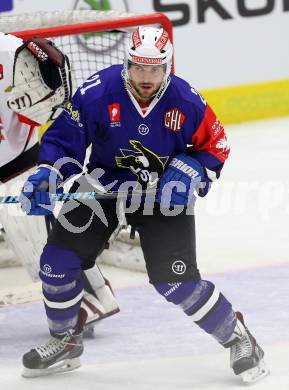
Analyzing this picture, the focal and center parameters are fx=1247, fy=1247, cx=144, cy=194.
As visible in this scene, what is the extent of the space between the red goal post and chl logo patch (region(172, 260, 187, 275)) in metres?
1.78

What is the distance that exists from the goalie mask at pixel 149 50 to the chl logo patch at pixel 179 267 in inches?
20.8

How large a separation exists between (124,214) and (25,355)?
1.82 ft

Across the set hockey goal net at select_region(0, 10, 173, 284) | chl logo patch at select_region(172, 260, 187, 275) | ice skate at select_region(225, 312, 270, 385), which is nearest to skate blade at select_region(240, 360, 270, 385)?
ice skate at select_region(225, 312, 270, 385)

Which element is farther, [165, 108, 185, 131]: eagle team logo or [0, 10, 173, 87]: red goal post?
[0, 10, 173, 87]: red goal post

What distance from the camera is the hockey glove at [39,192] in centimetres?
376

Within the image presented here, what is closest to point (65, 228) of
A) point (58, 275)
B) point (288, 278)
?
point (58, 275)

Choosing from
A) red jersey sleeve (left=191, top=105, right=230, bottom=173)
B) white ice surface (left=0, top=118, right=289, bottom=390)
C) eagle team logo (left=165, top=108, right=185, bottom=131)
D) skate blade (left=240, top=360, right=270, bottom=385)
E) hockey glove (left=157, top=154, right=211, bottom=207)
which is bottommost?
white ice surface (left=0, top=118, right=289, bottom=390)

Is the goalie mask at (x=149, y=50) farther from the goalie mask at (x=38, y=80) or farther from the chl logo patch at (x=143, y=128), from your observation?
the goalie mask at (x=38, y=80)

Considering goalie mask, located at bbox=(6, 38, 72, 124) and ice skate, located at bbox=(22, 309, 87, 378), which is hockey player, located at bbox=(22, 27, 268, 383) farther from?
goalie mask, located at bbox=(6, 38, 72, 124)

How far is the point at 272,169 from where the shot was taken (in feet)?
21.2

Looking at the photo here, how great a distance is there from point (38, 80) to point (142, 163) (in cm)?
66

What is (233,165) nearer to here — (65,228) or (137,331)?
(137,331)

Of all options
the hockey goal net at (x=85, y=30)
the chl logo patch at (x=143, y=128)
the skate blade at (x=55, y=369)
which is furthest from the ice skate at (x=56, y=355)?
the hockey goal net at (x=85, y=30)

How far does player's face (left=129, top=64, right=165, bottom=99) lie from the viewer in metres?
3.70
